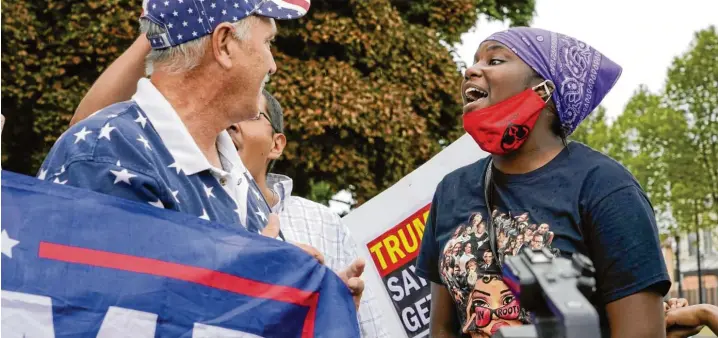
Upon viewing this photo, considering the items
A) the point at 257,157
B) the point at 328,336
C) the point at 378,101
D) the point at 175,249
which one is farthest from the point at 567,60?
the point at 378,101

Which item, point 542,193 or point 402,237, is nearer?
point 542,193

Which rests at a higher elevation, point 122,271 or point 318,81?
point 122,271

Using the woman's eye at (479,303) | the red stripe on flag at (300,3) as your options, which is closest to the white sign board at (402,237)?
the woman's eye at (479,303)

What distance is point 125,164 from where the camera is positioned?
8.25ft

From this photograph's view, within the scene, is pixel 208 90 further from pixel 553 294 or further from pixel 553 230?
pixel 553 294

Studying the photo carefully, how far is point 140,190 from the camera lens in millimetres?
2543

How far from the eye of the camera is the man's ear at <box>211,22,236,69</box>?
2.83 meters

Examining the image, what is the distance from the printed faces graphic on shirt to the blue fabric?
790mm

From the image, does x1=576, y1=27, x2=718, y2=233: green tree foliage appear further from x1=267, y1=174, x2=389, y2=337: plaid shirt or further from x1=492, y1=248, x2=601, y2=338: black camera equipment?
x1=492, y1=248, x2=601, y2=338: black camera equipment

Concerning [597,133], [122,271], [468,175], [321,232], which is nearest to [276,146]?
[321,232]

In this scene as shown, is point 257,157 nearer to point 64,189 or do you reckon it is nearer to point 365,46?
point 64,189

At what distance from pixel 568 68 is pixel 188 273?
54.5 inches

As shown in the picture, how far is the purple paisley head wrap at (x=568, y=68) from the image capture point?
3.21 metres

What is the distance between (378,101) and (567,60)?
1381 centimetres
